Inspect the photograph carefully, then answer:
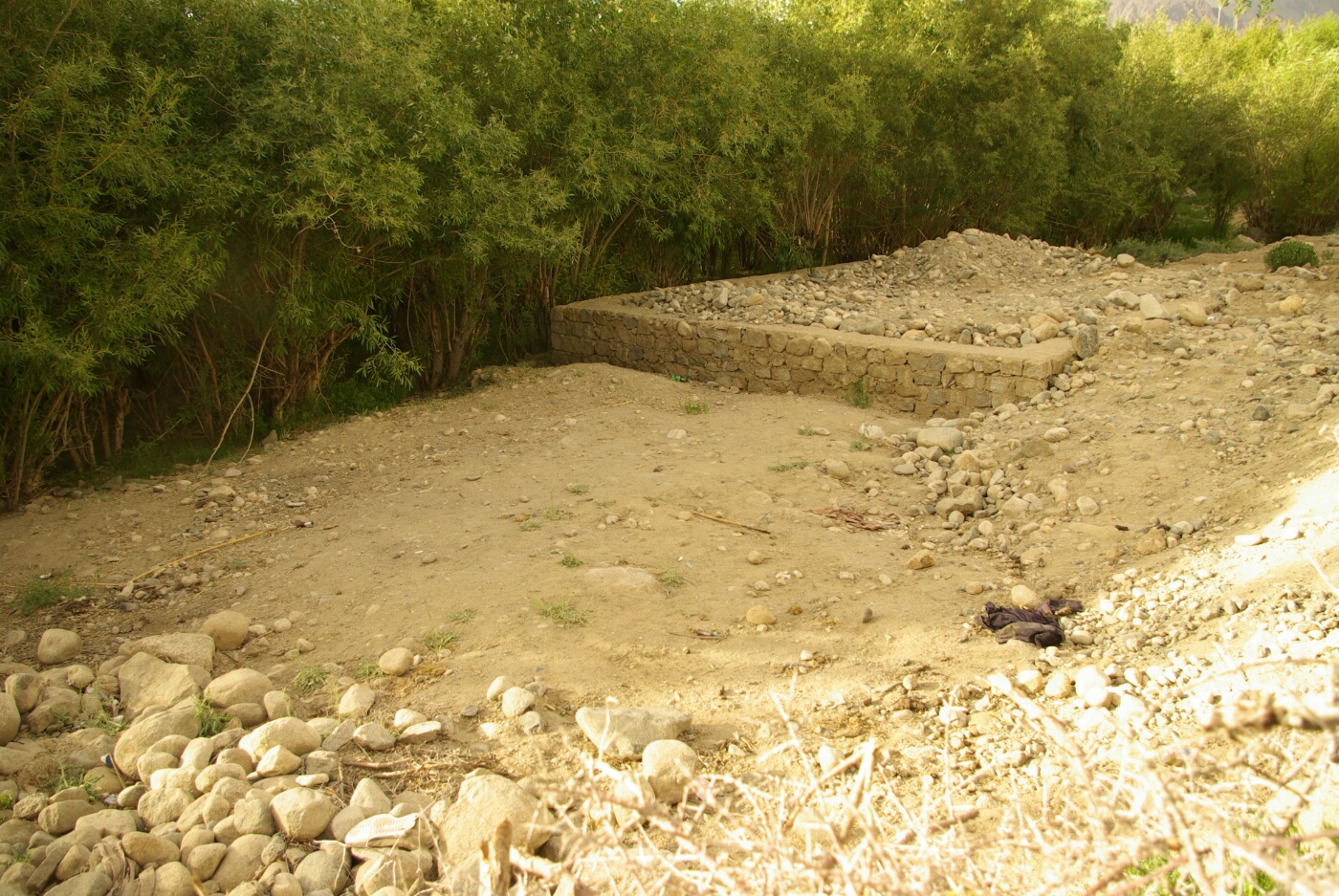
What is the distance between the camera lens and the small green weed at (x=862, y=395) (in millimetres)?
7207

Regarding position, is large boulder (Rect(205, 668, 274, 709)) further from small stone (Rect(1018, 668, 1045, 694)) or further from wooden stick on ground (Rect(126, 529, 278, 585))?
small stone (Rect(1018, 668, 1045, 694))

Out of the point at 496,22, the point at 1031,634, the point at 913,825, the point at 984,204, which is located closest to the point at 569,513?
the point at 1031,634

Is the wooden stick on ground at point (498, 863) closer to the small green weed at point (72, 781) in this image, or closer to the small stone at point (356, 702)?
the small stone at point (356, 702)

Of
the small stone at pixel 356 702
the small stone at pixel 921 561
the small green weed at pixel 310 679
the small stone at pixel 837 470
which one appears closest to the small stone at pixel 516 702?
the small stone at pixel 356 702

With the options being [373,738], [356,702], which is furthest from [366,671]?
[373,738]

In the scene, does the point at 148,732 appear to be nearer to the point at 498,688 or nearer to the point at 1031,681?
the point at 498,688

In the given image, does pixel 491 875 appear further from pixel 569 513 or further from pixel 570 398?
pixel 570 398

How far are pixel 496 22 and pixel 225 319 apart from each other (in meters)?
2.96

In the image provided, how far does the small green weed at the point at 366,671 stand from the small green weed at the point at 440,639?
22 cm

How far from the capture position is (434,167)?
6234 mm

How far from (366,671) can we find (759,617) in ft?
5.20

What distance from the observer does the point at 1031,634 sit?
3.49 meters

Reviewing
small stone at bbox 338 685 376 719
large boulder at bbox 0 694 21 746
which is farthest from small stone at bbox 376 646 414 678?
large boulder at bbox 0 694 21 746

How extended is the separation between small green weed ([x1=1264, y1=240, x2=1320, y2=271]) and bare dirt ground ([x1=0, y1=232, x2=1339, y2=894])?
3.02 metres
